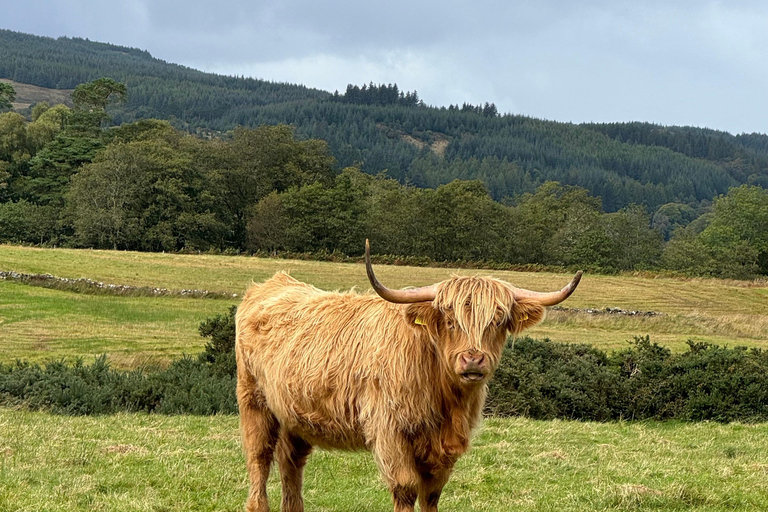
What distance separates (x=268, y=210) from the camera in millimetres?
86438

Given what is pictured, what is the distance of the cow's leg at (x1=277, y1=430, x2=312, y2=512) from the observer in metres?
7.62

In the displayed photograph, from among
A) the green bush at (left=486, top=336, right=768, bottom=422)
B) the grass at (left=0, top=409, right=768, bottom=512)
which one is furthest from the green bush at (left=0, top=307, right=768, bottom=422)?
the grass at (left=0, top=409, right=768, bottom=512)

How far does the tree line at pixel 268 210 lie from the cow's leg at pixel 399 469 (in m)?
66.8

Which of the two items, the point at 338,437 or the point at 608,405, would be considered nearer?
the point at 338,437

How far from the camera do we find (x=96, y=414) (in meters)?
14.4

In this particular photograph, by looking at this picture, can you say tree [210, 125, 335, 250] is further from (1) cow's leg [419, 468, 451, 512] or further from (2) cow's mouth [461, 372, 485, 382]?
(2) cow's mouth [461, 372, 485, 382]


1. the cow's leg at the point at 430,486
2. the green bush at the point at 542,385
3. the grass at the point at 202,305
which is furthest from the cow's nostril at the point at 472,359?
the green bush at the point at 542,385

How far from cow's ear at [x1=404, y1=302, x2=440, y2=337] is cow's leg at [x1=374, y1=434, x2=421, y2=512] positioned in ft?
2.87

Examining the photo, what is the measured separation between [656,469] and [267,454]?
16.8 feet

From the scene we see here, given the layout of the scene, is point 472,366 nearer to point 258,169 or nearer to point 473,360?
point 473,360

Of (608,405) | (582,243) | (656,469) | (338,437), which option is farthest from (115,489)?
(582,243)

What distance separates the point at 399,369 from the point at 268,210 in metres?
81.3

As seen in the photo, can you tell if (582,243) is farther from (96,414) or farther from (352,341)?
(352,341)

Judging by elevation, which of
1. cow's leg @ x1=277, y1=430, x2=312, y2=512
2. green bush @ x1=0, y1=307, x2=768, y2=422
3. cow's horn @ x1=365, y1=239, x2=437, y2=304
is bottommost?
green bush @ x1=0, y1=307, x2=768, y2=422
